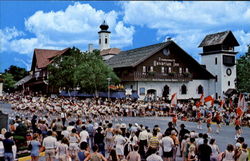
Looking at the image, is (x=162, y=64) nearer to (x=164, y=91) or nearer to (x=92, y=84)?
(x=164, y=91)

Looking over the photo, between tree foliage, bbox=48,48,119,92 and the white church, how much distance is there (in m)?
3.85

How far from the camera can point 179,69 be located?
2061 inches

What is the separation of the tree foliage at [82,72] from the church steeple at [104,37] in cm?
4241

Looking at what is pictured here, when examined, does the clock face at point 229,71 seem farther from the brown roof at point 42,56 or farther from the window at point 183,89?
the brown roof at point 42,56

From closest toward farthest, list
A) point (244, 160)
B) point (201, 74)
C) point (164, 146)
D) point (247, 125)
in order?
point (244, 160), point (164, 146), point (247, 125), point (201, 74)

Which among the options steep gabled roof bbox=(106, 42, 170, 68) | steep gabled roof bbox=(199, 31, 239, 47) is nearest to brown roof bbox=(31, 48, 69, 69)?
steep gabled roof bbox=(106, 42, 170, 68)

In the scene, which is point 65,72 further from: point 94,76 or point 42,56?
point 42,56

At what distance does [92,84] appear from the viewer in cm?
4350

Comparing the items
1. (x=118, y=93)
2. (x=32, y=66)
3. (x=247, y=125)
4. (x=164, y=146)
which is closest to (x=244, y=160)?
(x=164, y=146)

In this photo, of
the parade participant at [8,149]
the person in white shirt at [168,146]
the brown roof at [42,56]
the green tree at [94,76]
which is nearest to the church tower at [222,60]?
the green tree at [94,76]

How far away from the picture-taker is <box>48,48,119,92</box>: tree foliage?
43.5m

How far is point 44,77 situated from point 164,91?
2728 cm

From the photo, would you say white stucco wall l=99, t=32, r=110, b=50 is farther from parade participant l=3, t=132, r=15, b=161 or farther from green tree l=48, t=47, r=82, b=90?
parade participant l=3, t=132, r=15, b=161

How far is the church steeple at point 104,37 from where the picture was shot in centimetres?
9731
